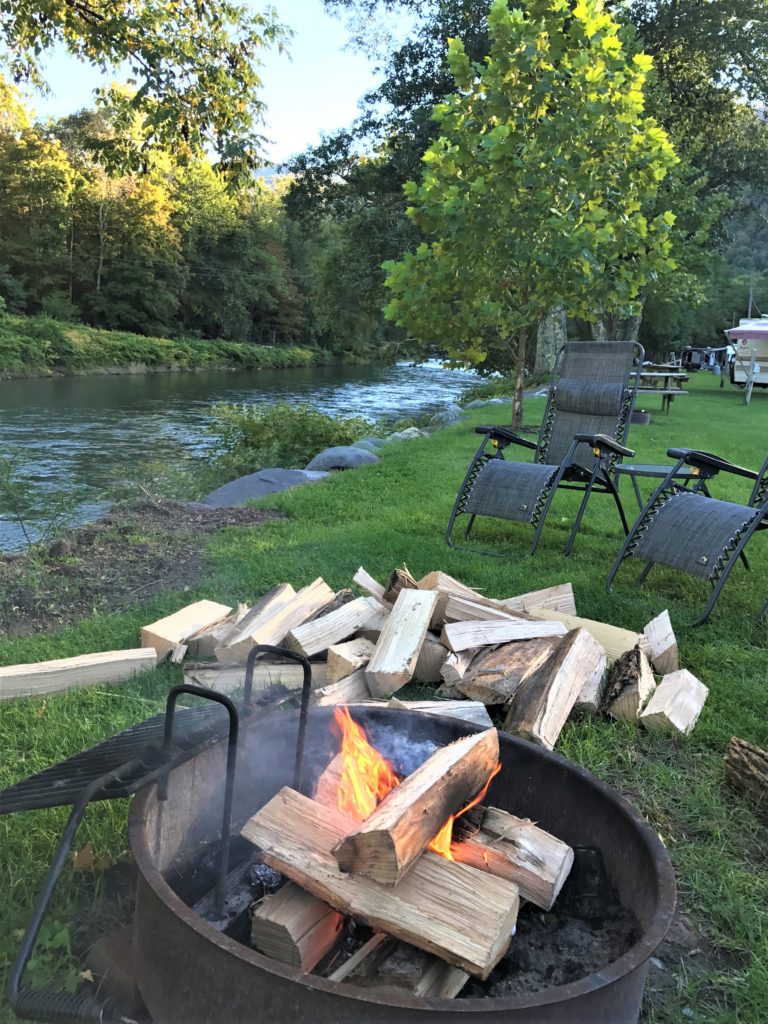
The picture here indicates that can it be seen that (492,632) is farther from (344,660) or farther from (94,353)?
(94,353)

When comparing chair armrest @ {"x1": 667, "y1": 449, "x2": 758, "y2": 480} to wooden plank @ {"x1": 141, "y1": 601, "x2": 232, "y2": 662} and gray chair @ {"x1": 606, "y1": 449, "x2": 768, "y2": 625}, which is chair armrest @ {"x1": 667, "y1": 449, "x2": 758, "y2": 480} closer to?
gray chair @ {"x1": 606, "y1": 449, "x2": 768, "y2": 625}

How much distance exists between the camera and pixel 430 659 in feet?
8.80

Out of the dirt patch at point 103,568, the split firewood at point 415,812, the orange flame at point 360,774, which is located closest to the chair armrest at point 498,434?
the dirt patch at point 103,568

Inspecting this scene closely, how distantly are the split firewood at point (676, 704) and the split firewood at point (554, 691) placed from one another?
0.75 ft

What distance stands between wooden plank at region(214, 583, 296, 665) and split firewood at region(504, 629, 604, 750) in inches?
38.0

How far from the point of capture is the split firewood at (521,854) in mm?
1438

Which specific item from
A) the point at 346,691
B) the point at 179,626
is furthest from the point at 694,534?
the point at 179,626

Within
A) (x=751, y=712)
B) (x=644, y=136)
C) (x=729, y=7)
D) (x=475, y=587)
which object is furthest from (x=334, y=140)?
(x=751, y=712)

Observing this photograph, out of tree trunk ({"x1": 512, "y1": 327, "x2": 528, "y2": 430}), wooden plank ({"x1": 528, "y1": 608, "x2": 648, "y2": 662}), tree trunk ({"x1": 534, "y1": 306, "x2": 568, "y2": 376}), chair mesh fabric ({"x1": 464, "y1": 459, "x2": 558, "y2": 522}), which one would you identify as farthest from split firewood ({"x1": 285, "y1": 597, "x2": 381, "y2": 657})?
tree trunk ({"x1": 534, "y1": 306, "x2": 568, "y2": 376})

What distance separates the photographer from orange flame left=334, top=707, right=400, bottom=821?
1.56m

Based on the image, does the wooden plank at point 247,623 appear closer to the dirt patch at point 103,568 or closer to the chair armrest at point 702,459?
the dirt patch at point 103,568

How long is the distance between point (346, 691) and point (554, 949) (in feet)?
3.74

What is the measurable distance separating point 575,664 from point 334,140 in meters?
19.7

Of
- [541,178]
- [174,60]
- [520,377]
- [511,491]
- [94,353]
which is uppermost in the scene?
[174,60]
